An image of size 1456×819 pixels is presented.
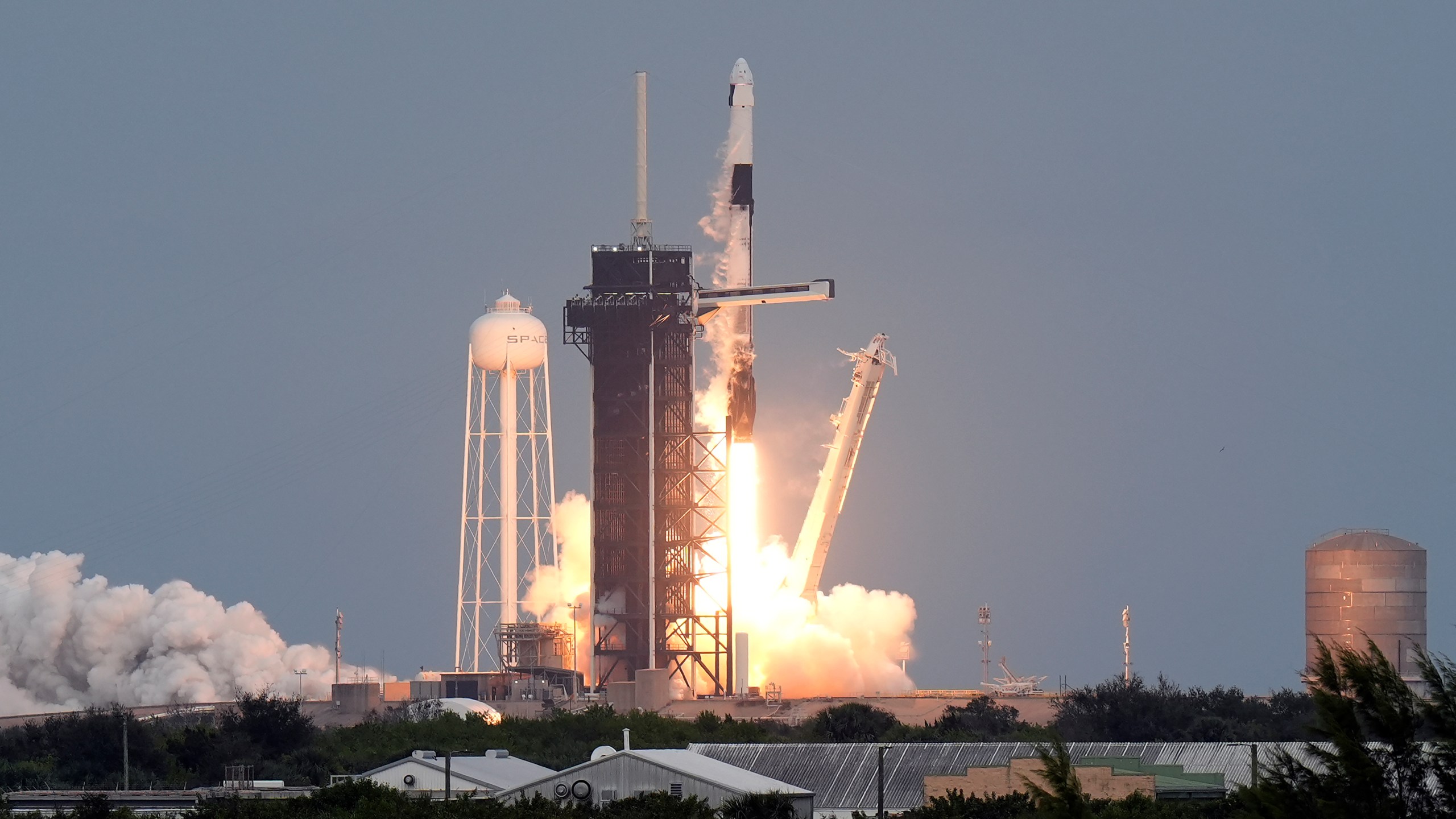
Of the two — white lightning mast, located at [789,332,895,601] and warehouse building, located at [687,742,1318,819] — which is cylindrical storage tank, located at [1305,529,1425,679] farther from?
warehouse building, located at [687,742,1318,819]

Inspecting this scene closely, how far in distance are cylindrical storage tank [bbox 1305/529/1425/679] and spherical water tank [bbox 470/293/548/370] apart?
3441 cm

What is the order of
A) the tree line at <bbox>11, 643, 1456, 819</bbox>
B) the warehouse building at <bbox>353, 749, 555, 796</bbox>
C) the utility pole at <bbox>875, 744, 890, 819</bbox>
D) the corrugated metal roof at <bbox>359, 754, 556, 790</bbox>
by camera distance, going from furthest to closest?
the corrugated metal roof at <bbox>359, 754, 556, 790</bbox>, the warehouse building at <bbox>353, 749, 555, 796</bbox>, the utility pole at <bbox>875, 744, 890, 819</bbox>, the tree line at <bbox>11, 643, 1456, 819</bbox>

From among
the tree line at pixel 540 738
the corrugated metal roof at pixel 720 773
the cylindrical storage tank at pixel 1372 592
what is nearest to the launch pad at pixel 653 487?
the tree line at pixel 540 738

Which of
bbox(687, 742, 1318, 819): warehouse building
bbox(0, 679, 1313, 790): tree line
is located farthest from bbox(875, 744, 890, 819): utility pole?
bbox(0, 679, 1313, 790): tree line

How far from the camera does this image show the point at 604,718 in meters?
86.9

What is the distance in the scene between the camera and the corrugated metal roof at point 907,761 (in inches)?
2256

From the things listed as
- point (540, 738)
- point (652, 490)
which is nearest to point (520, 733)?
point (540, 738)

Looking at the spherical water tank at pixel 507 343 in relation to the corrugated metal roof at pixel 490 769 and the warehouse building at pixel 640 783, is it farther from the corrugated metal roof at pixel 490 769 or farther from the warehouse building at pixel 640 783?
the warehouse building at pixel 640 783

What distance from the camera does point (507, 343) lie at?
104000 mm

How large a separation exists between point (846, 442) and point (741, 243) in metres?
10.3

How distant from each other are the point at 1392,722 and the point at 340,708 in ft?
257

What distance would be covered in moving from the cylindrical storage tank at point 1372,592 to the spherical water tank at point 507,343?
113 ft

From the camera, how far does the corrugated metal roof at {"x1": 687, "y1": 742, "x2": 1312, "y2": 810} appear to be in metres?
→ 57.3

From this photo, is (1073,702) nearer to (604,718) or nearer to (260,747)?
(604,718)
